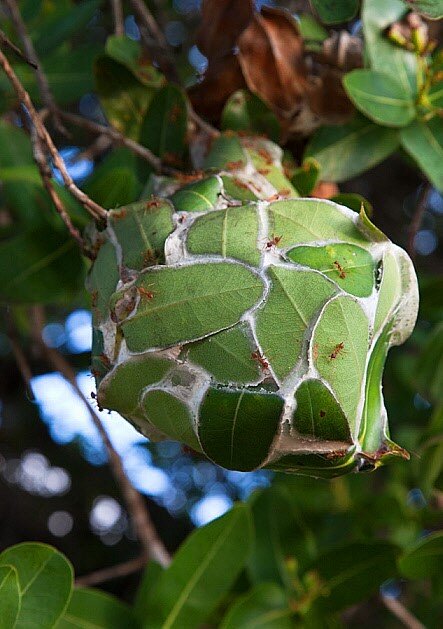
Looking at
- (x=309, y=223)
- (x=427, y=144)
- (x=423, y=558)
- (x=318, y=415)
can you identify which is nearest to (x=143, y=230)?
(x=309, y=223)

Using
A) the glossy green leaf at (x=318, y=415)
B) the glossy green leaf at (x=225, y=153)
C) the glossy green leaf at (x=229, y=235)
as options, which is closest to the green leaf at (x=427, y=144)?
the glossy green leaf at (x=225, y=153)

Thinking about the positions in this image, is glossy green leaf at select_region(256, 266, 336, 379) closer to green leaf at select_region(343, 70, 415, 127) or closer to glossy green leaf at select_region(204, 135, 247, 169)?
glossy green leaf at select_region(204, 135, 247, 169)

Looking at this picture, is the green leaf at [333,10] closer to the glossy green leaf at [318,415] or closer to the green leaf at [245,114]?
the green leaf at [245,114]

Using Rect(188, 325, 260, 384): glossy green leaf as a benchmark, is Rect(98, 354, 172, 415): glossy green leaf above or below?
below

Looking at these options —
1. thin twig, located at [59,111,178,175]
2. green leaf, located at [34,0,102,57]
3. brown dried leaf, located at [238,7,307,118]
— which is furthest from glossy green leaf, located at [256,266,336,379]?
green leaf, located at [34,0,102,57]

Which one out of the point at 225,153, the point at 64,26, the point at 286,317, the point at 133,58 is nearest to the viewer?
the point at 286,317

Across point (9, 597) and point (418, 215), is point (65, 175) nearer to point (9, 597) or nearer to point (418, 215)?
point (9, 597)
